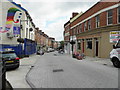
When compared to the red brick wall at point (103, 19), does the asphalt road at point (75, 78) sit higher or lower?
lower

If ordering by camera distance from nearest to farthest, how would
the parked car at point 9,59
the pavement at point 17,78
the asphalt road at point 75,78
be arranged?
the asphalt road at point 75,78 → the pavement at point 17,78 → the parked car at point 9,59

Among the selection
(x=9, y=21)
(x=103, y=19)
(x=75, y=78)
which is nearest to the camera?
(x=75, y=78)

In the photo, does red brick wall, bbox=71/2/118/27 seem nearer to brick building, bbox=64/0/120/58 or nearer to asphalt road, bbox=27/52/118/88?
brick building, bbox=64/0/120/58

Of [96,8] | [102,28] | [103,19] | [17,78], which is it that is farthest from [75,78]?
[96,8]

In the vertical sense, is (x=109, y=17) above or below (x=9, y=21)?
below

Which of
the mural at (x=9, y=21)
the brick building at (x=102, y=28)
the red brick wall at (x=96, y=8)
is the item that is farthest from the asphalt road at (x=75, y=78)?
the mural at (x=9, y=21)

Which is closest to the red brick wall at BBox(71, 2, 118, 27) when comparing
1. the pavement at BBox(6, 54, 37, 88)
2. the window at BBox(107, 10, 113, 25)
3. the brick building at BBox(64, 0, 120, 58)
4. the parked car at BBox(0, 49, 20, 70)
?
the brick building at BBox(64, 0, 120, 58)

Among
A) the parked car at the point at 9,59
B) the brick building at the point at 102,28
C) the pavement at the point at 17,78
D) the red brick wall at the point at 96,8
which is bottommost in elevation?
the pavement at the point at 17,78

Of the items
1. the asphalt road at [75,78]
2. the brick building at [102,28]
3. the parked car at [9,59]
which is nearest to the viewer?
the asphalt road at [75,78]

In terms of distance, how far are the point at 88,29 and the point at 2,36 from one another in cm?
1525

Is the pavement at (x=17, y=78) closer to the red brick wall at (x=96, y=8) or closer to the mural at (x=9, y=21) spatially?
the mural at (x=9, y=21)

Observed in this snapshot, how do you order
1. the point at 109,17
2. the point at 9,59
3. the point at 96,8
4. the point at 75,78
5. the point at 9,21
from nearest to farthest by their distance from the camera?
the point at 75,78
the point at 9,59
the point at 109,17
the point at 96,8
the point at 9,21

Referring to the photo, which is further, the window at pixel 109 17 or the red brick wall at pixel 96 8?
the red brick wall at pixel 96 8

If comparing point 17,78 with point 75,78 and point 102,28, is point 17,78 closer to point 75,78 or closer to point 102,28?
point 75,78
